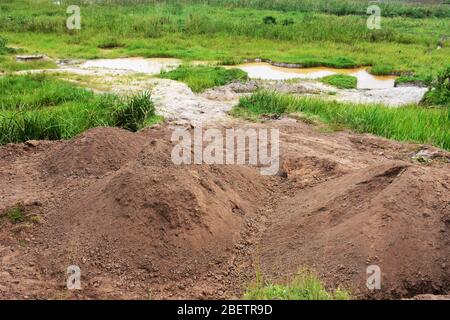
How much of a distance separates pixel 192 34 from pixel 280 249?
16543 millimetres

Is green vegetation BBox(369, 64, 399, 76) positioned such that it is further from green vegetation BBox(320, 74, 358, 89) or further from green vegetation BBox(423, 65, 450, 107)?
green vegetation BBox(423, 65, 450, 107)

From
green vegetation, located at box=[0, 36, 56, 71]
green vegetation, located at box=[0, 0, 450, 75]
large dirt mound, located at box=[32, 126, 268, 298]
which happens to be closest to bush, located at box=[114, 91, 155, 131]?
large dirt mound, located at box=[32, 126, 268, 298]

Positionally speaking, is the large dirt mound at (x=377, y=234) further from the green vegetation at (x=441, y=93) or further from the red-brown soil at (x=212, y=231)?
the green vegetation at (x=441, y=93)

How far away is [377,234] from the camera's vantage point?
14.8 ft

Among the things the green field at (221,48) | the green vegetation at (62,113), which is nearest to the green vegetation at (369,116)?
the green field at (221,48)

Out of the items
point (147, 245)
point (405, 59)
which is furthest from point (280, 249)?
point (405, 59)

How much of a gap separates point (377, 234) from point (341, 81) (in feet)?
31.7

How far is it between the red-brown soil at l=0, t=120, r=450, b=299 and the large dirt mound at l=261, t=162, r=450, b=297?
0.4 inches

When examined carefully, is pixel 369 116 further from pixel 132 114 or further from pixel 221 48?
pixel 221 48

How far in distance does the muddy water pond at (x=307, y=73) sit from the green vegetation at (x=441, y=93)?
3396 millimetres

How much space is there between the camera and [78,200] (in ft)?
18.1

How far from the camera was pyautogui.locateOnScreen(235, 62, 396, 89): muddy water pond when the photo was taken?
590 inches

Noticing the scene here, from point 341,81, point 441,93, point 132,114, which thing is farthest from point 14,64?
point 441,93
